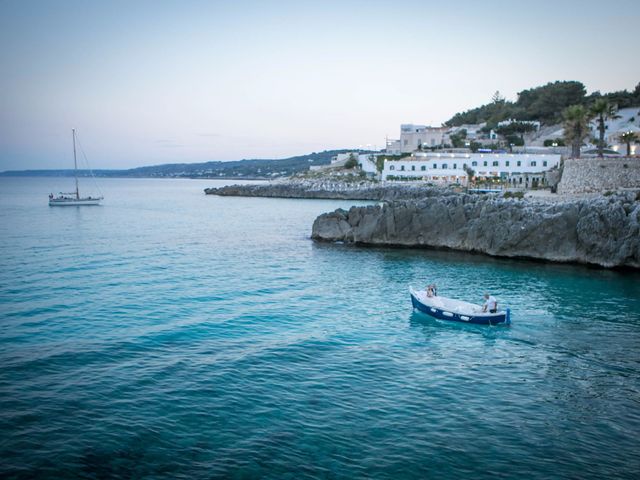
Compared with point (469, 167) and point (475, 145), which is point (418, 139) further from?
point (469, 167)

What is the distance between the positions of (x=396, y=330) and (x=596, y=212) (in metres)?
25.5

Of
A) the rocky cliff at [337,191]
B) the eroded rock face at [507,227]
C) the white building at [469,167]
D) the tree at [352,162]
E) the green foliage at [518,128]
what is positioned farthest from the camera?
the tree at [352,162]

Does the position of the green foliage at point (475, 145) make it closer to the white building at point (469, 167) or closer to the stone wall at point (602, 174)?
the white building at point (469, 167)

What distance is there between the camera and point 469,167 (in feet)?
357

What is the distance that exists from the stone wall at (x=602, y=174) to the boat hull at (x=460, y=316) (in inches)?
1697

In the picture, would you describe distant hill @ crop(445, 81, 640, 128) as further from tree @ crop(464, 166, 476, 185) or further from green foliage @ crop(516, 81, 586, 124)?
tree @ crop(464, 166, 476, 185)

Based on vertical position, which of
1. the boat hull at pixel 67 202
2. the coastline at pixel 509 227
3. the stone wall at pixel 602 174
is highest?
the stone wall at pixel 602 174

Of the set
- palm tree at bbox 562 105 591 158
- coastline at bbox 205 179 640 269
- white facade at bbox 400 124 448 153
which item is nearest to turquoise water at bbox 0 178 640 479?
coastline at bbox 205 179 640 269

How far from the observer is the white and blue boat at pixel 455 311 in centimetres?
2559

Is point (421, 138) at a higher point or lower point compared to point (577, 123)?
higher

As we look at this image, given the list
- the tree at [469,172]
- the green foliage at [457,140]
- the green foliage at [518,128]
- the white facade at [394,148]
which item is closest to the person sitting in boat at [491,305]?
the tree at [469,172]

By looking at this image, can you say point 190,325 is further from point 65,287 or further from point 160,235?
point 160,235

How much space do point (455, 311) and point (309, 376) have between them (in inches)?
425

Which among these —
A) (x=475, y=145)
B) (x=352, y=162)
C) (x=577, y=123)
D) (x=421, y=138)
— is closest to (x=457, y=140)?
(x=475, y=145)
